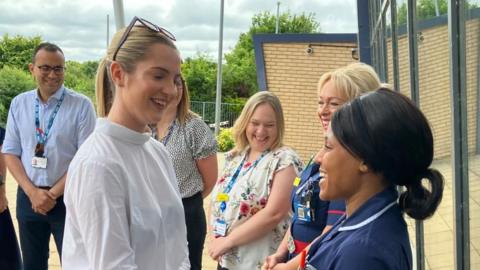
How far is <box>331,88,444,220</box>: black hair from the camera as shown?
55.0 inches

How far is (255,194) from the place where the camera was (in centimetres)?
308

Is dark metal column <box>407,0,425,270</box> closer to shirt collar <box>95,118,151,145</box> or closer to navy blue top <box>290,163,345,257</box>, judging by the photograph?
navy blue top <box>290,163,345,257</box>

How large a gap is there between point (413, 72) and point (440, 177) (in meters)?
1.53

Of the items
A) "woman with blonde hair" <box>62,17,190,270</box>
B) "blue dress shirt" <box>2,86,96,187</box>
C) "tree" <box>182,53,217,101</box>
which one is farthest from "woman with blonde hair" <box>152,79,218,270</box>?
"tree" <box>182,53,217,101</box>

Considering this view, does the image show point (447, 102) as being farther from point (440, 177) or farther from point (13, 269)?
point (13, 269)

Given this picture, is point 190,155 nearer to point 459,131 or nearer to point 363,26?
point 459,131

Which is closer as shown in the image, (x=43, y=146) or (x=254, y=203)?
(x=254, y=203)

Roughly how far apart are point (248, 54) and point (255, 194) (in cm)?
4816

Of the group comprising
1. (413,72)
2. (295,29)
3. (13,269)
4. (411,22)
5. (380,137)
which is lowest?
(13,269)

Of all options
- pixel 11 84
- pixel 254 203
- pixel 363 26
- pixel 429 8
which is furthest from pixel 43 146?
pixel 11 84

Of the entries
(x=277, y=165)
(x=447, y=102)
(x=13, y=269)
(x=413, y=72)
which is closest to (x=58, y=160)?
(x=13, y=269)

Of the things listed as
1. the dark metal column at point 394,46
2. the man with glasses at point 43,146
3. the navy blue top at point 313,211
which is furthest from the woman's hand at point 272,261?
the man with glasses at point 43,146

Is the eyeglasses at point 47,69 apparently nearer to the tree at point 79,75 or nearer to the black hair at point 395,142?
the black hair at point 395,142

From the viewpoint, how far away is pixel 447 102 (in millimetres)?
1979
